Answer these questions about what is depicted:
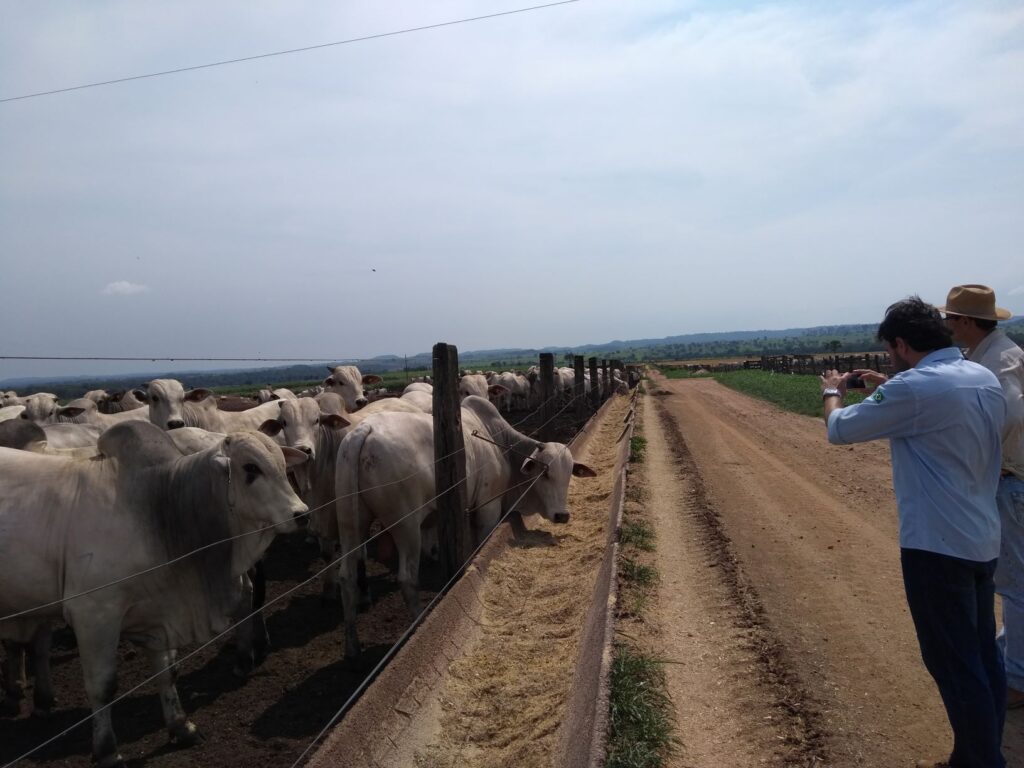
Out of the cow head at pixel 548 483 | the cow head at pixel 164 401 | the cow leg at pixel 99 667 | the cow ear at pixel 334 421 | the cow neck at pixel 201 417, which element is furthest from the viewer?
the cow neck at pixel 201 417

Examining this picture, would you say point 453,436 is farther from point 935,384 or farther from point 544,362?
point 544,362

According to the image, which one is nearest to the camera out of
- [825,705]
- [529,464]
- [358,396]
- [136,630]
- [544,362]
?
[825,705]

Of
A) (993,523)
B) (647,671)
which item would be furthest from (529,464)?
(993,523)

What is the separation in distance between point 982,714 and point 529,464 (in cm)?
654

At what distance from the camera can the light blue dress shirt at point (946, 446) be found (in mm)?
3584

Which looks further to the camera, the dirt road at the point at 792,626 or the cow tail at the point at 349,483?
the cow tail at the point at 349,483

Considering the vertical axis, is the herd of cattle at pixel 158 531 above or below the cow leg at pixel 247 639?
above

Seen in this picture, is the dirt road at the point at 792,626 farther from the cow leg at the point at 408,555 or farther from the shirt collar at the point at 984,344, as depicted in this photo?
the cow leg at the point at 408,555

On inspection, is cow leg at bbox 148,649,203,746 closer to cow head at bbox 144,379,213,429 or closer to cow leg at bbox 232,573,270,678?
cow leg at bbox 232,573,270,678

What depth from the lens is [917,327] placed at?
3.87 m

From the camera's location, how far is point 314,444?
8.87 m

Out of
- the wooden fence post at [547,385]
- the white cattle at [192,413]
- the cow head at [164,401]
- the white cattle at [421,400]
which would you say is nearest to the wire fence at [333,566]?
the white cattle at [421,400]

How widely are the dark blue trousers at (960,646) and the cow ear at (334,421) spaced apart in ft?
21.0

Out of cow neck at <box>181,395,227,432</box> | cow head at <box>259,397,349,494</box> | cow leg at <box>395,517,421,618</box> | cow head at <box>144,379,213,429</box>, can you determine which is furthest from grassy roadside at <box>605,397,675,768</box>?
cow head at <box>144,379,213,429</box>
